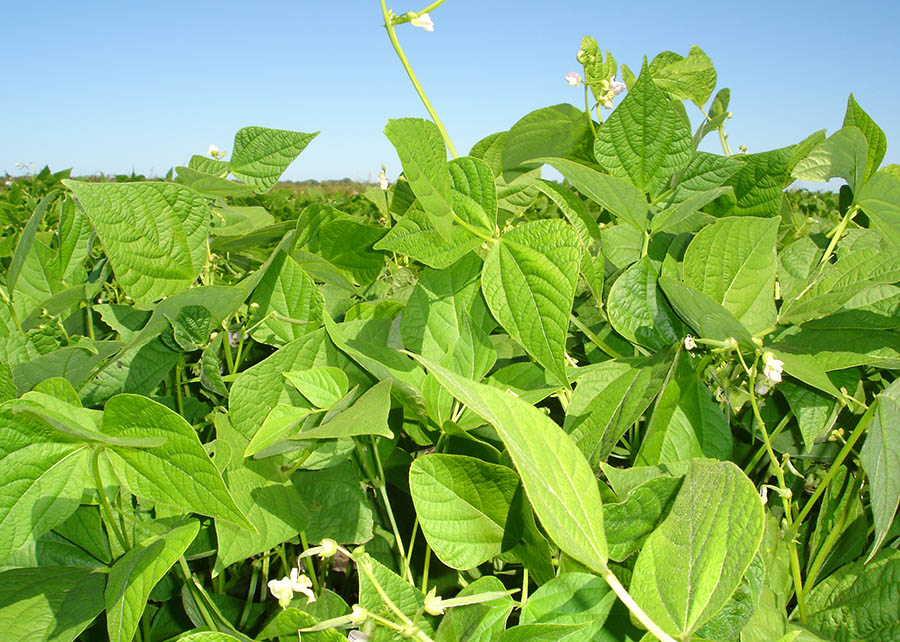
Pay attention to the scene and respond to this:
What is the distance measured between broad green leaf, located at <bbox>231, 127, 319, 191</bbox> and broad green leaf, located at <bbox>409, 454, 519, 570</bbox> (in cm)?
52

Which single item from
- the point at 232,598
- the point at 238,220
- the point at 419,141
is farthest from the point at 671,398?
the point at 238,220

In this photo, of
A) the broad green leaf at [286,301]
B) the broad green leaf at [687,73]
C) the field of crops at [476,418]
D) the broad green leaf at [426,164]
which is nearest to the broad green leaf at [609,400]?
the field of crops at [476,418]

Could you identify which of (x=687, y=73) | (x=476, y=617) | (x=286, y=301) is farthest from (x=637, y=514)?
(x=687, y=73)

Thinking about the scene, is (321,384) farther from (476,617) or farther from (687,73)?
(687,73)

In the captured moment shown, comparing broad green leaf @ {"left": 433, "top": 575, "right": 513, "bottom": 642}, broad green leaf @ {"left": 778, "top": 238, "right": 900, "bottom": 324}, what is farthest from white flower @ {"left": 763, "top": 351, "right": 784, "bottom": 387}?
broad green leaf @ {"left": 433, "top": 575, "right": 513, "bottom": 642}

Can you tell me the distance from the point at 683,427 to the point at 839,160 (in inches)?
20.3

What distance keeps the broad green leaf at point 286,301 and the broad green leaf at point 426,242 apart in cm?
15

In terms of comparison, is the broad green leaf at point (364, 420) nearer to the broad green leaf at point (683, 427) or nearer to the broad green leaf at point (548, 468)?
the broad green leaf at point (548, 468)

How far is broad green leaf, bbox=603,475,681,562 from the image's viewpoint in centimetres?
51

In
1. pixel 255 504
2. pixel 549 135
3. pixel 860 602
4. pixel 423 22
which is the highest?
pixel 423 22

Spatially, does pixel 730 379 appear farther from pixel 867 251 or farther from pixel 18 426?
pixel 18 426

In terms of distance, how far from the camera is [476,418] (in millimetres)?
596

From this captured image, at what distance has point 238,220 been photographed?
1.15 metres

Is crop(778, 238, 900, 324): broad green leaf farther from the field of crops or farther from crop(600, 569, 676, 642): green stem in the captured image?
crop(600, 569, 676, 642): green stem
